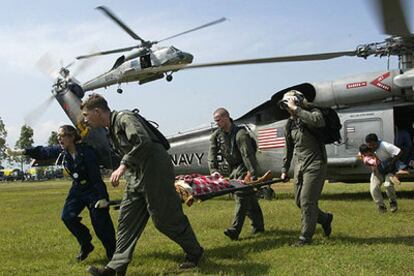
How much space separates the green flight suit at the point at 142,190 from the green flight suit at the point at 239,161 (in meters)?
1.79

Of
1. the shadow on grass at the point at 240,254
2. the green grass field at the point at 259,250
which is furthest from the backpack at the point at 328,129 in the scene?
the shadow on grass at the point at 240,254

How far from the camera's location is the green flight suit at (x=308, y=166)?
20.0 feet

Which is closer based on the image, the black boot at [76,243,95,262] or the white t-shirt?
the black boot at [76,243,95,262]

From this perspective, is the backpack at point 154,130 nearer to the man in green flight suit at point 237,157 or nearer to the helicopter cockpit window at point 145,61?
the man in green flight suit at point 237,157

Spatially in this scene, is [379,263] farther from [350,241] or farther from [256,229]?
[256,229]

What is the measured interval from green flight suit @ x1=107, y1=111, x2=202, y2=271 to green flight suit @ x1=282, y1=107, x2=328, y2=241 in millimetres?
1672

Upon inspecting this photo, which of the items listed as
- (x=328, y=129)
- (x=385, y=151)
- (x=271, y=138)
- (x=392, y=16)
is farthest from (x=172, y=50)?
(x=392, y=16)

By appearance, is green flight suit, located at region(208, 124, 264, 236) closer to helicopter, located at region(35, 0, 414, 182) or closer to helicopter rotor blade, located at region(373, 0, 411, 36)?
helicopter, located at region(35, 0, 414, 182)

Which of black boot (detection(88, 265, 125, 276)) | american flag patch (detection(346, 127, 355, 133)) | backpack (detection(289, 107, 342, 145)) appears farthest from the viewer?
american flag patch (detection(346, 127, 355, 133))

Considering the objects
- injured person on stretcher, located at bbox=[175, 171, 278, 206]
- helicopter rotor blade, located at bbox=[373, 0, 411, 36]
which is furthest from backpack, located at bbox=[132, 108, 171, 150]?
helicopter rotor blade, located at bbox=[373, 0, 411, 36]

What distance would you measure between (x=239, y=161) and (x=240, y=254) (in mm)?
1478

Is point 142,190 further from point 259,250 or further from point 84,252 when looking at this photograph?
point 259,250

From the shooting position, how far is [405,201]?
1133 cm

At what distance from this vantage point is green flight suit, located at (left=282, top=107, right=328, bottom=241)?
611cm
